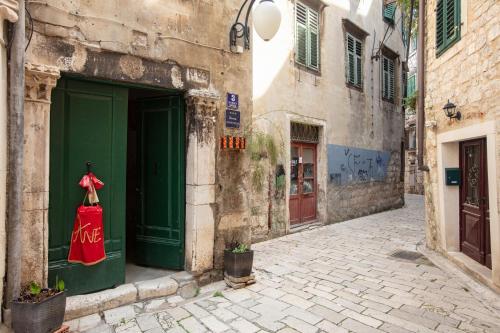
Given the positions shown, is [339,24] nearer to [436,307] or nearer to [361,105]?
[361,105]

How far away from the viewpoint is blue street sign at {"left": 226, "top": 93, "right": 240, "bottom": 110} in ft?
13.4

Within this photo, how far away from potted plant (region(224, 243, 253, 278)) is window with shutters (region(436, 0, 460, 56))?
4342mm

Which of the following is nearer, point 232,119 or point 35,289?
point 35,289

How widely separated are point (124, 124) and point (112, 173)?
555mm

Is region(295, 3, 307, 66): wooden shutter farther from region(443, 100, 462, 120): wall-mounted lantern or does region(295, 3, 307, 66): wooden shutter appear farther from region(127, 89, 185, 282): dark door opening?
region(127, 89, 185, 282): dark door opening

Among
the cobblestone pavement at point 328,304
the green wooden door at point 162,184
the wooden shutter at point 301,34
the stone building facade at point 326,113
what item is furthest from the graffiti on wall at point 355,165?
the green wooden door at point 162,184

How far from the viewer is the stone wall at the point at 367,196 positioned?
8305 mm

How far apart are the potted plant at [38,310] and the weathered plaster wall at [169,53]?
39cm

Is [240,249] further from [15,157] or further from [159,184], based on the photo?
[15,157]

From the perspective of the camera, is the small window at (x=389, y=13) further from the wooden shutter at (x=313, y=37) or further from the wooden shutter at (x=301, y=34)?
the wooden shutter at (x=301, y=34)

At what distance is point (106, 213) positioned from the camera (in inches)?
134

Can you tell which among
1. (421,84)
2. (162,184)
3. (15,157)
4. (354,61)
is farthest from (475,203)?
(15,157)

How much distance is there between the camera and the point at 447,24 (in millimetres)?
5059

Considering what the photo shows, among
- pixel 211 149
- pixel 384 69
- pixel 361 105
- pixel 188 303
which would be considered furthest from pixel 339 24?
pixel 188 303
